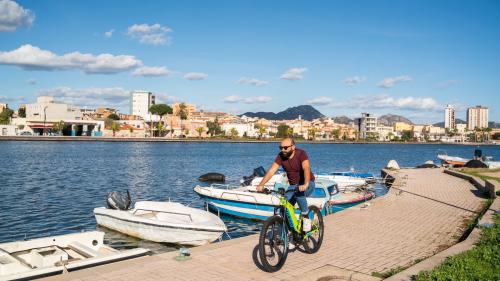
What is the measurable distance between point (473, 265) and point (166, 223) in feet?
30.6

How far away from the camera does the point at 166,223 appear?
557 inches

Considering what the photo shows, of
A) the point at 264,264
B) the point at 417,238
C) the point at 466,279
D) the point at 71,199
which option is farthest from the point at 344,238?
the point at 71,199

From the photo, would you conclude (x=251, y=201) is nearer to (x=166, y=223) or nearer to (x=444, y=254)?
(x=166, y=223)

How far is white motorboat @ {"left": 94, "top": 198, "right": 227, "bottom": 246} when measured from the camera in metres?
13.6

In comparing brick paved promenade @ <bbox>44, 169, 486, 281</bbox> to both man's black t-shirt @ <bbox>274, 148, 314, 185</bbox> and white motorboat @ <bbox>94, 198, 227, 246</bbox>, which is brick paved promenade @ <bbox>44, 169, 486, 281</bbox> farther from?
white motorboat @ <bbox>94, 198, 227, 246</bbox>

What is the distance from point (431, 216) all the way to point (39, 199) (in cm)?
2109

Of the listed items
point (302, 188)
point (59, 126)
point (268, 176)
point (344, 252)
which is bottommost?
point (344, 252)

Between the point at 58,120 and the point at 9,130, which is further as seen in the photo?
the point at 58,120

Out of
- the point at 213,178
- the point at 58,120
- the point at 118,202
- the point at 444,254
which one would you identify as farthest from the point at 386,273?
the point at 58,120

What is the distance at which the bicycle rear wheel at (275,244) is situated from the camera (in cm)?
790

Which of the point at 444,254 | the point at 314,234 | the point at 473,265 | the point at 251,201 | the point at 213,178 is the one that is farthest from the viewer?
the point at 213,178

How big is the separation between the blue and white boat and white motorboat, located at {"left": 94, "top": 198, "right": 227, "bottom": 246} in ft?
13.6

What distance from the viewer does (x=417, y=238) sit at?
36.5 feet

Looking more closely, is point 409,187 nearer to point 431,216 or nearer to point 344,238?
point 431,216
